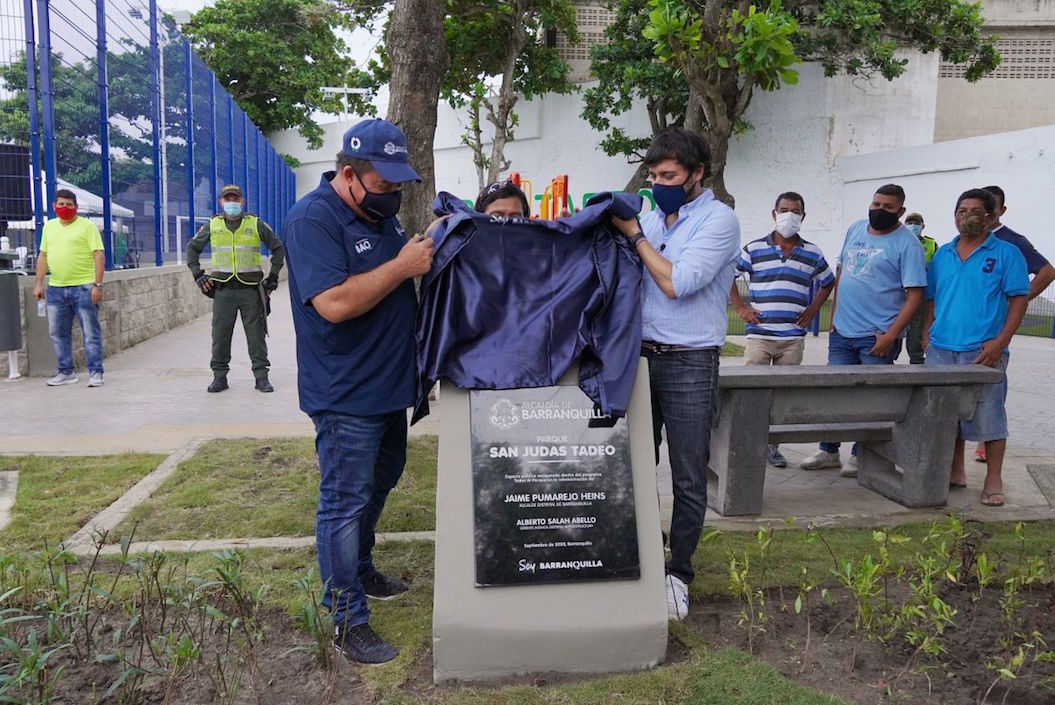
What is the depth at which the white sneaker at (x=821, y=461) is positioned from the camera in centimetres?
609

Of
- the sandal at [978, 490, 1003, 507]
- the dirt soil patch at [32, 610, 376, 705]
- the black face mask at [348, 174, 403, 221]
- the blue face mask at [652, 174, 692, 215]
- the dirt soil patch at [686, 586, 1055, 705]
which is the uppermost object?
the blue face mask at [652, 174, 692, 215]

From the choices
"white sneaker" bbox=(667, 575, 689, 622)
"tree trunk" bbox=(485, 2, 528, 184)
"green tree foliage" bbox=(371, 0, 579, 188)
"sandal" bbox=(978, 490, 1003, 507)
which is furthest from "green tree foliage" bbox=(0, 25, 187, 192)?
"sandal" bbox=(978, 490, 1003, 507)

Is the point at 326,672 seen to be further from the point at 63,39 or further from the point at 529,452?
the point at 63,39

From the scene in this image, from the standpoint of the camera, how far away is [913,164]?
19031 mm

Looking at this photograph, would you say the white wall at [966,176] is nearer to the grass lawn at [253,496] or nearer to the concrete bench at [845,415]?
the concrete bench at [845,415]

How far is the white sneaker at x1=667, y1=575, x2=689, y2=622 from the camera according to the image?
11.4 ft

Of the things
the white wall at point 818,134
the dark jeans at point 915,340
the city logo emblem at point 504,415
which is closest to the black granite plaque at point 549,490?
the city logo emblem at point 504,415

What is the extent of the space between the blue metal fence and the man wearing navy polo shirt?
284 inches

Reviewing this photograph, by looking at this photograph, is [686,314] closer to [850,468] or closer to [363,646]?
[363,646]

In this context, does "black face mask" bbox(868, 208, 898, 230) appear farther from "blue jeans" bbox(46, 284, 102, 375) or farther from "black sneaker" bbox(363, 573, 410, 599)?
"blue jeans" bbox(46, 284, 102, 375)

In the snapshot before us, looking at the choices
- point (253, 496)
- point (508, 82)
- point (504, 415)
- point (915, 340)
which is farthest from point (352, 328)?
point (508, 82)

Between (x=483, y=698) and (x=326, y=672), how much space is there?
22.2 inches

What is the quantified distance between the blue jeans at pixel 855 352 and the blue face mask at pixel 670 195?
2.75 metres

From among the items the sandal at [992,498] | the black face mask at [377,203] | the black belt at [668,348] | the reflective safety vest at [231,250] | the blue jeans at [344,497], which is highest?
the black face mask at [377,203]
